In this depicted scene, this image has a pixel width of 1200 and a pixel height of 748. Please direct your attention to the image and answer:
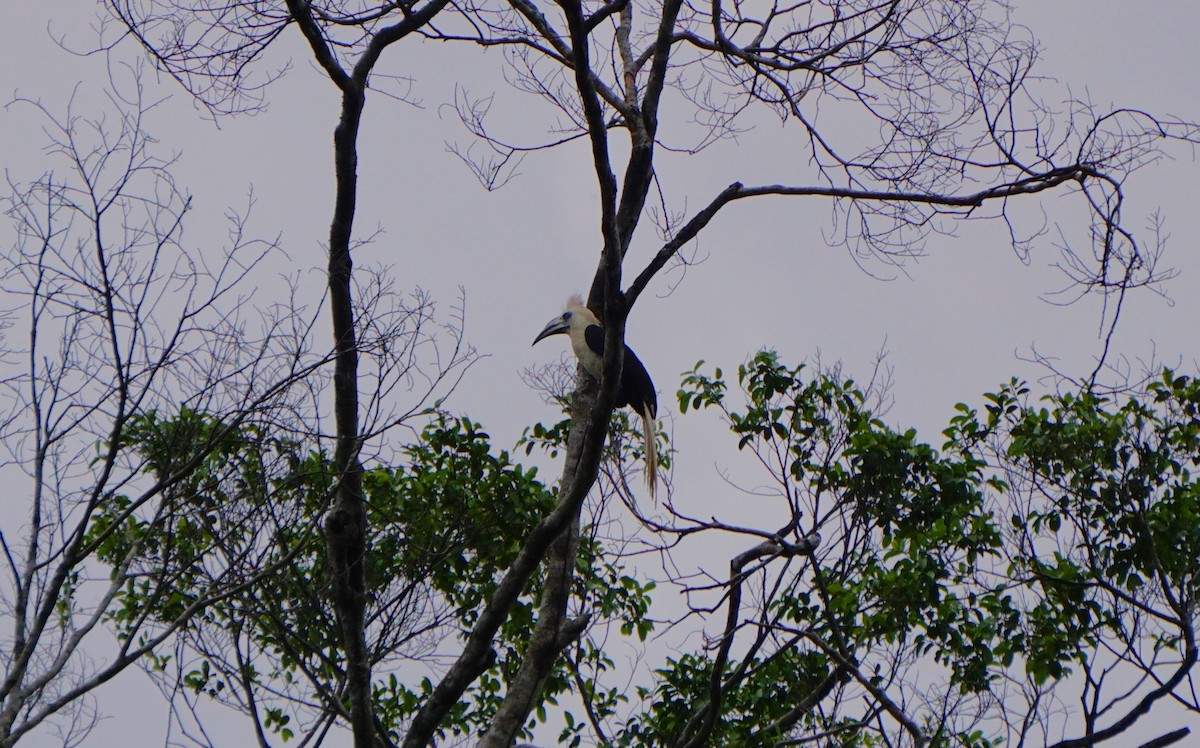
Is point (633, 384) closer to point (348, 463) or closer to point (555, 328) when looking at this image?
point (555, 328)

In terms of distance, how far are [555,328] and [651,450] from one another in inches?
63.2

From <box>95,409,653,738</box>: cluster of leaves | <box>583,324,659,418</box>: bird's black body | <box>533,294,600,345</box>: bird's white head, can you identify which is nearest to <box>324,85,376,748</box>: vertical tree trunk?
<box>95,409,653,738</box>: cluster of leaves

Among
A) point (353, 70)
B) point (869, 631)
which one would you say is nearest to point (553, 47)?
point (353, 70)

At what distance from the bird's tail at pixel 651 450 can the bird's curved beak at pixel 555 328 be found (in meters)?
1.19

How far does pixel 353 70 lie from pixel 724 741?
315cm

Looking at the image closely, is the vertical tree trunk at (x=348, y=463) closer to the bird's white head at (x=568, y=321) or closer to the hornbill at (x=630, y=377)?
the hornbill at (x=630, y=377)

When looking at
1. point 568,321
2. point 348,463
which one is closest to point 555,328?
point 568,321

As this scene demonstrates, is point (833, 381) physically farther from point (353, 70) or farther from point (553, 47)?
point (353, 70)

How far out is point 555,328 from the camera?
6504mm

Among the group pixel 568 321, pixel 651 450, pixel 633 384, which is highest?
pixel 568 321

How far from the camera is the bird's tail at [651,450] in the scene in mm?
4871

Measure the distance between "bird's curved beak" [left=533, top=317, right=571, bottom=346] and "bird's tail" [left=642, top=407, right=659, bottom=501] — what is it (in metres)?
1.19

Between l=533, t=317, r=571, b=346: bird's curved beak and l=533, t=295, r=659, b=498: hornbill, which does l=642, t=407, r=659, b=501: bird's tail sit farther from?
l=533, t=317, r=571, b=346: bird's curved beak

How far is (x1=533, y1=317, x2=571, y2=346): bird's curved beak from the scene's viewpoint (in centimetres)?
647
